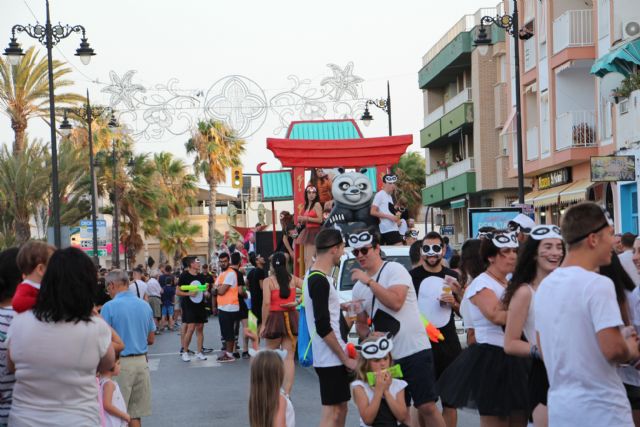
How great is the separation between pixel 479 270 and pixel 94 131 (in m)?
54.2

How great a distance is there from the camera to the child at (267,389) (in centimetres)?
659

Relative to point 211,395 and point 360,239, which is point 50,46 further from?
point 360,239

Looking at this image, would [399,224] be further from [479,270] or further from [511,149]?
[511,149]

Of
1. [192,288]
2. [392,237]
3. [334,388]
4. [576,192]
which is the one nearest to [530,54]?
[576,192]

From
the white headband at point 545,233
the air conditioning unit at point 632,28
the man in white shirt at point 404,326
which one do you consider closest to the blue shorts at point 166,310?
the air conditioning unit at point 632,28

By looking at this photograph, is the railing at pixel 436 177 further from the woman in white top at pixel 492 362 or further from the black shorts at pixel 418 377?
the woman in white top at pixel 492 362

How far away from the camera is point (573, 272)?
5.06 metres

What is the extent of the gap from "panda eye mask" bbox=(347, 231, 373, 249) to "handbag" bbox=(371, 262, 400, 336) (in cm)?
23

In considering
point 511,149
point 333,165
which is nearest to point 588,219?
point 333,165

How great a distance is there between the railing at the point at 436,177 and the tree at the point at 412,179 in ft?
65.1

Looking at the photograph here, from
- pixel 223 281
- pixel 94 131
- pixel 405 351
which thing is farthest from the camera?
pixel 94 131

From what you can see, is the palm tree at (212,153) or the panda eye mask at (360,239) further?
the palm tree at (212,153)

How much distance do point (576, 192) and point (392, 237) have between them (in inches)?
726

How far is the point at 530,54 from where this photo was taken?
3866cm
